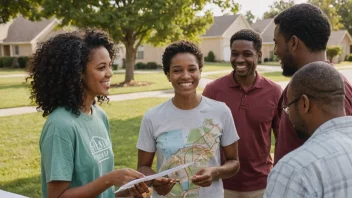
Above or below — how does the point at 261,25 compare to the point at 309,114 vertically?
above

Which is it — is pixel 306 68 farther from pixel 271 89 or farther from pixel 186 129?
pixel 271 89

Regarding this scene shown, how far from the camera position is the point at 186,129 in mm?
3107

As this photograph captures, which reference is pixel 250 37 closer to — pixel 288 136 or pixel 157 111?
pixel 157 111

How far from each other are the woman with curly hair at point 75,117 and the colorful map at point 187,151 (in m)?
0.40

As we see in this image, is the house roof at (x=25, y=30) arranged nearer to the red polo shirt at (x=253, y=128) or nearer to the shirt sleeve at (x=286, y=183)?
the red polo shirt at (x=253, y=128)

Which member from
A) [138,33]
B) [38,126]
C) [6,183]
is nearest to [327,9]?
[138,33]

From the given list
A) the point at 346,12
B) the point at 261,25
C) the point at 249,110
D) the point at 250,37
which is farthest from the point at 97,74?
the point at 346,12

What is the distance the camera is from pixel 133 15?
22859 millimetres

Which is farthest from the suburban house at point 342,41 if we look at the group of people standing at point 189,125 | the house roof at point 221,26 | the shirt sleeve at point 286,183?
the shirt sleeve at point 286,183

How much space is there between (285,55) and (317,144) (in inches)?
42.0

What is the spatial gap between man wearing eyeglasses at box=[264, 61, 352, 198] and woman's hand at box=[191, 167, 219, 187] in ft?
3.03

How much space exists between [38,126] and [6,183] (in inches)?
202

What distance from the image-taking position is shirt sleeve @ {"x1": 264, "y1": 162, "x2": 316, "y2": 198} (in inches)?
71.3

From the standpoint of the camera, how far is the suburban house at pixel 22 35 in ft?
160
